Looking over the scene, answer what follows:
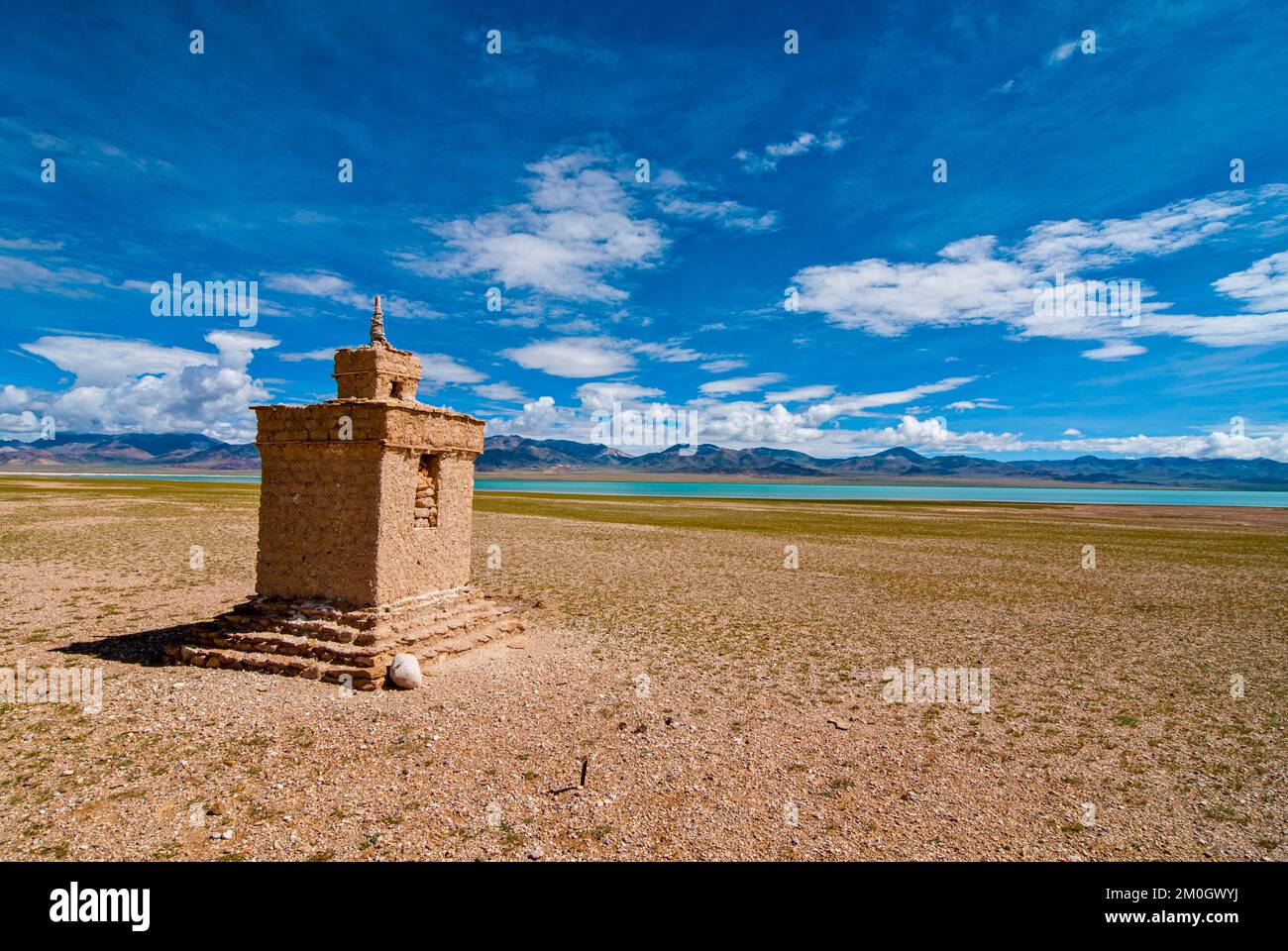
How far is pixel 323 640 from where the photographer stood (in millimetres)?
12492

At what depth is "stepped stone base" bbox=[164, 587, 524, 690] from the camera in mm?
11859

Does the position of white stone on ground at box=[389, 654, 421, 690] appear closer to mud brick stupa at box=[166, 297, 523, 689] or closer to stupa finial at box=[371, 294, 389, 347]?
mud brick stupa at box=[166, 297, 523, 689]

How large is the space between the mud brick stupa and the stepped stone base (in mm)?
27

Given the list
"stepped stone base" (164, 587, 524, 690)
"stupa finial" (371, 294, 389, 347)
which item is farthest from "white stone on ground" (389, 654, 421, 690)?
→ "stupa finial" (371, 294, 389, 347)

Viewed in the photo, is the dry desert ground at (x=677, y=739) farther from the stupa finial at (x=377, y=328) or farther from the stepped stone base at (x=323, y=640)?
the stupa finial at (x=377, y=328)

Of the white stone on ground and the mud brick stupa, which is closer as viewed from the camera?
the white stone on ground

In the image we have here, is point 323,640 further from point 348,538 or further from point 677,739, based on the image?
point 677,739

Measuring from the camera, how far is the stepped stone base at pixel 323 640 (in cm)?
1186

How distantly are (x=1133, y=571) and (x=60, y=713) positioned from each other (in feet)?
127

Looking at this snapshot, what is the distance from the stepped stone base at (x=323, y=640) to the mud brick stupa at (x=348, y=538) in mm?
27
